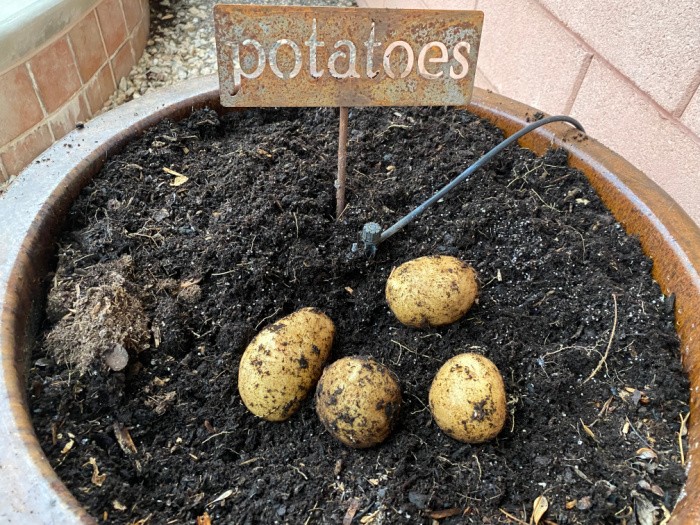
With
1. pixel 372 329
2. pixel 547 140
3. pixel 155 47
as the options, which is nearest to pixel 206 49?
pixel 155 47

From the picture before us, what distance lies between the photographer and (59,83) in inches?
92.7

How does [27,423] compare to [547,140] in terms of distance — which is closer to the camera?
[27,423]

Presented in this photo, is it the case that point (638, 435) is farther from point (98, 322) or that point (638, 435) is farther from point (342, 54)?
point (98, 322)

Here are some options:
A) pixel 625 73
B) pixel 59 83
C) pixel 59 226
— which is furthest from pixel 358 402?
pixel 59 83

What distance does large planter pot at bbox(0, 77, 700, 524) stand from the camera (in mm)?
871

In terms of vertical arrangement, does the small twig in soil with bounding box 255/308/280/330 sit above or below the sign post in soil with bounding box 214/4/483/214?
below

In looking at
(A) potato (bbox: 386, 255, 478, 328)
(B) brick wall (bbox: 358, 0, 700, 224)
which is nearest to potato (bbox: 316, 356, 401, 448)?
(A) potato (bbox: 386, 255, 478, 328)

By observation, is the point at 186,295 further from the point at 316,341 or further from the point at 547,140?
the point at 547,140

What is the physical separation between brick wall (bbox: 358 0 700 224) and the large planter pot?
1.11 ft

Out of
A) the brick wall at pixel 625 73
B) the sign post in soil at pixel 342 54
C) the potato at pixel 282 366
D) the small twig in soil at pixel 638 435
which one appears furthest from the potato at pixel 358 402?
the brick wall at pixel 625 73

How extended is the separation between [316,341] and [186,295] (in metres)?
0.36

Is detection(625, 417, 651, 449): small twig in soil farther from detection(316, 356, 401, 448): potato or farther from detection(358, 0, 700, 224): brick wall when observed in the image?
detection(358, 0, 700, 224): brick wall

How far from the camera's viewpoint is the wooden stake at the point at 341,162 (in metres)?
1.32

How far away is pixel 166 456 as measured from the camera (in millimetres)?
1132
